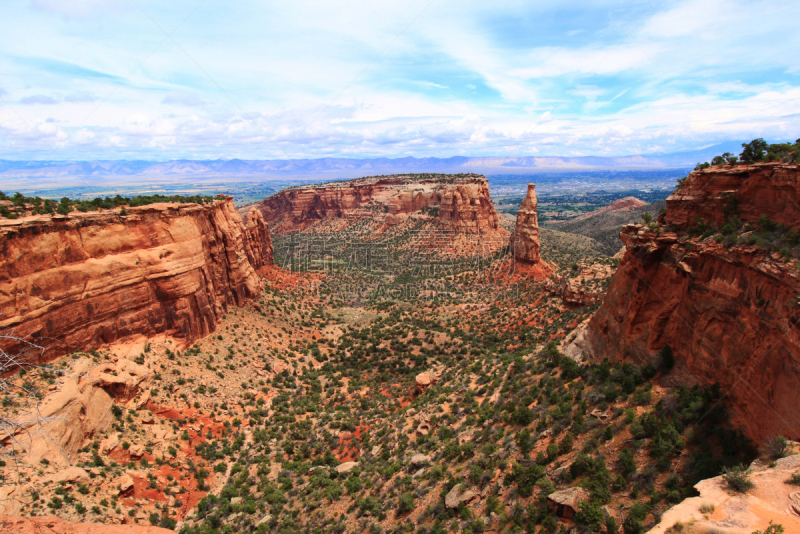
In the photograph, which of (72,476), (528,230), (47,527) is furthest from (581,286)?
(72,476)

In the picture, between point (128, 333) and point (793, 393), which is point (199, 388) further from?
point (793, 393)

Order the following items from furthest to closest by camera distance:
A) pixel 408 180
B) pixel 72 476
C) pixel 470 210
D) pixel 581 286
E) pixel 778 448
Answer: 1. pixel 408 180
2. pixel 470 210
3. pixel 581 286
4. pixel 72 476
5. pixel 778 448

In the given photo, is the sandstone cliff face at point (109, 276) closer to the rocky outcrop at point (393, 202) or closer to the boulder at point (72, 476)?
the boulder at point (72, 476)

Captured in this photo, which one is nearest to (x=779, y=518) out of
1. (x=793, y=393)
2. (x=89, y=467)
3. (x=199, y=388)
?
(x=793, y=393)

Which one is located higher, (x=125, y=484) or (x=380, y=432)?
(x=125, y=484)

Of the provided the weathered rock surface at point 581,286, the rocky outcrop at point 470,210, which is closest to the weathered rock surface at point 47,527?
the weathered rock surface at point 581,286

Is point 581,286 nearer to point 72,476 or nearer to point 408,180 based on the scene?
point 72,476
